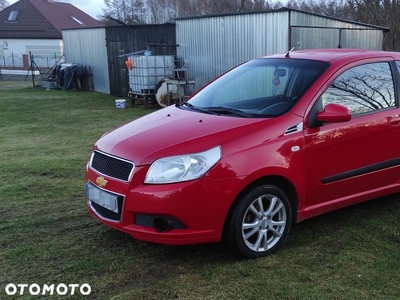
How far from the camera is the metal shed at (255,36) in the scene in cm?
1136

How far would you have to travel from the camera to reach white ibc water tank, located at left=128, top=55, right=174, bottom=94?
1381 cm

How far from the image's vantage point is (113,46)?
17922 millimetres

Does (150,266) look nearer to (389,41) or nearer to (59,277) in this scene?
(59,277)

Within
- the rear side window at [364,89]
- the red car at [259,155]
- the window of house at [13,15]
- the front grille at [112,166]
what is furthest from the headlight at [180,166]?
the window of house at [13,15]

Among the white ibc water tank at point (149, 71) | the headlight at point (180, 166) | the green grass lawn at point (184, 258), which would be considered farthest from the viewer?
the white ibc water tank at point (149, 71)

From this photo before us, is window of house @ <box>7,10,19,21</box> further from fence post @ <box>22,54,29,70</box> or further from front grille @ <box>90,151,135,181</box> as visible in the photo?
front grille @ <box>90,151,135,181</box>

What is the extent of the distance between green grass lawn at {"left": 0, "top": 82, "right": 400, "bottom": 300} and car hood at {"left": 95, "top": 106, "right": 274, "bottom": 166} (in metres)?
0.87

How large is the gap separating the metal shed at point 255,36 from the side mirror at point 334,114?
783 centimetres

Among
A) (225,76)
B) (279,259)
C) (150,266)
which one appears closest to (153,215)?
(150,266)

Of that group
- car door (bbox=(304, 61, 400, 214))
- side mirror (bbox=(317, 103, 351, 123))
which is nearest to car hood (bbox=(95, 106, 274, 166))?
side mirror (bbox=(317, 103, 351, 123))

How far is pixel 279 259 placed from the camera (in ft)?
11.6

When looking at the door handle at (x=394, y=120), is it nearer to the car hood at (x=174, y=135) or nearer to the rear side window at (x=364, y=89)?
the rear side window at (x=364, y=89)

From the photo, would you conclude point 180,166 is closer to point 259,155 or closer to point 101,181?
point 259,155

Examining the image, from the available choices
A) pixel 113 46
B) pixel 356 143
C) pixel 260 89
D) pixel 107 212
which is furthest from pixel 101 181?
pixel 113 46
